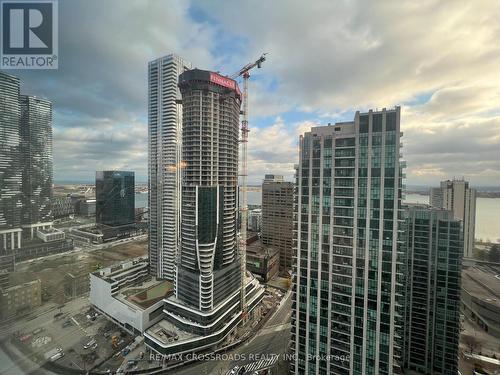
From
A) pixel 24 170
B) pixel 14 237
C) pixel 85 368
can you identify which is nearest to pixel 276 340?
pixel 85 368

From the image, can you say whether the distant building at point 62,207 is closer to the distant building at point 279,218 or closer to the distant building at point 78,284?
the distant building at point 78,284

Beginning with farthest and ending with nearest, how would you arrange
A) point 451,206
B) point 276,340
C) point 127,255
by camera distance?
point 451,206
point 127,255
point 276,340

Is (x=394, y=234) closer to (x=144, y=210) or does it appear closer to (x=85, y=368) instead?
(x=85, y=368)

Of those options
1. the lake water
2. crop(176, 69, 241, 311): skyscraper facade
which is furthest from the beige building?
the lake water

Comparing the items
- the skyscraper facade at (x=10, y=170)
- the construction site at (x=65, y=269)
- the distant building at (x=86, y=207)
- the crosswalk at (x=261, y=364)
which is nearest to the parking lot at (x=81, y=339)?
the construction site at (x=65, y=269)

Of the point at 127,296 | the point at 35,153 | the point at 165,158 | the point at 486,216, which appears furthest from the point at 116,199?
the point at 486,216

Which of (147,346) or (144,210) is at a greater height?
(144,210)
